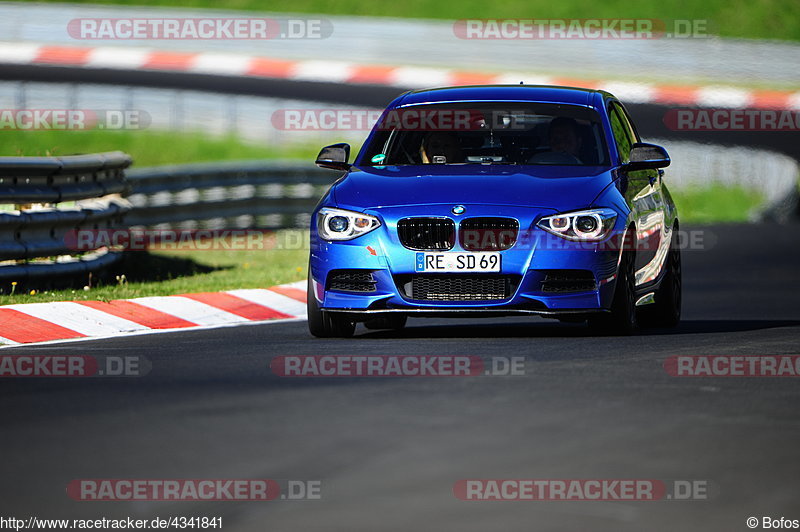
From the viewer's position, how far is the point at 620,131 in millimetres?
11789

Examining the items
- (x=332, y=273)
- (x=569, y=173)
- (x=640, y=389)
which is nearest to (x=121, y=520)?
(x=640, y=389)

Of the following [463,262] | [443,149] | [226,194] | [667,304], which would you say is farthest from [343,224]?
[226,194]

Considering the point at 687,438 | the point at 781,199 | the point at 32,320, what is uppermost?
the point at 687,438

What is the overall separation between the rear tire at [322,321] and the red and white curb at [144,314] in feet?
4.88

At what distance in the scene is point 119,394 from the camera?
25.6ft

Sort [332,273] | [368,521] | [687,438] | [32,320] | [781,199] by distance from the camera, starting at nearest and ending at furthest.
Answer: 1. [368,521]
2. [687,438]
3. [332,273]
4. [32,320]
5. [781,199]

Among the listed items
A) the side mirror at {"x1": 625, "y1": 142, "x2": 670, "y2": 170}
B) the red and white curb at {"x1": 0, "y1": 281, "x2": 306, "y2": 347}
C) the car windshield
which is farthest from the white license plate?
the red and white curb at {"x1": 0, "y1": 281, "x2": 306, "y2": 347}

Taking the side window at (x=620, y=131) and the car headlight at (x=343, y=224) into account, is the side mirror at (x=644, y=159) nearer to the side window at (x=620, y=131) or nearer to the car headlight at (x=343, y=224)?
the side window at (x=620, y=131)

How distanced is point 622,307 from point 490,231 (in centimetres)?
96

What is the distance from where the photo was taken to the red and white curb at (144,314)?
36.0 ft

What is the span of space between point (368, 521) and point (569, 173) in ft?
18.0

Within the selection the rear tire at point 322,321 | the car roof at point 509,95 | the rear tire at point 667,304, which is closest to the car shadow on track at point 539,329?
the rear tire at point 667,304

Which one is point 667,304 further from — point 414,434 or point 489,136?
point 414,434

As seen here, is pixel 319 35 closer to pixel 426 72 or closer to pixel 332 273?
pixel 426 72
